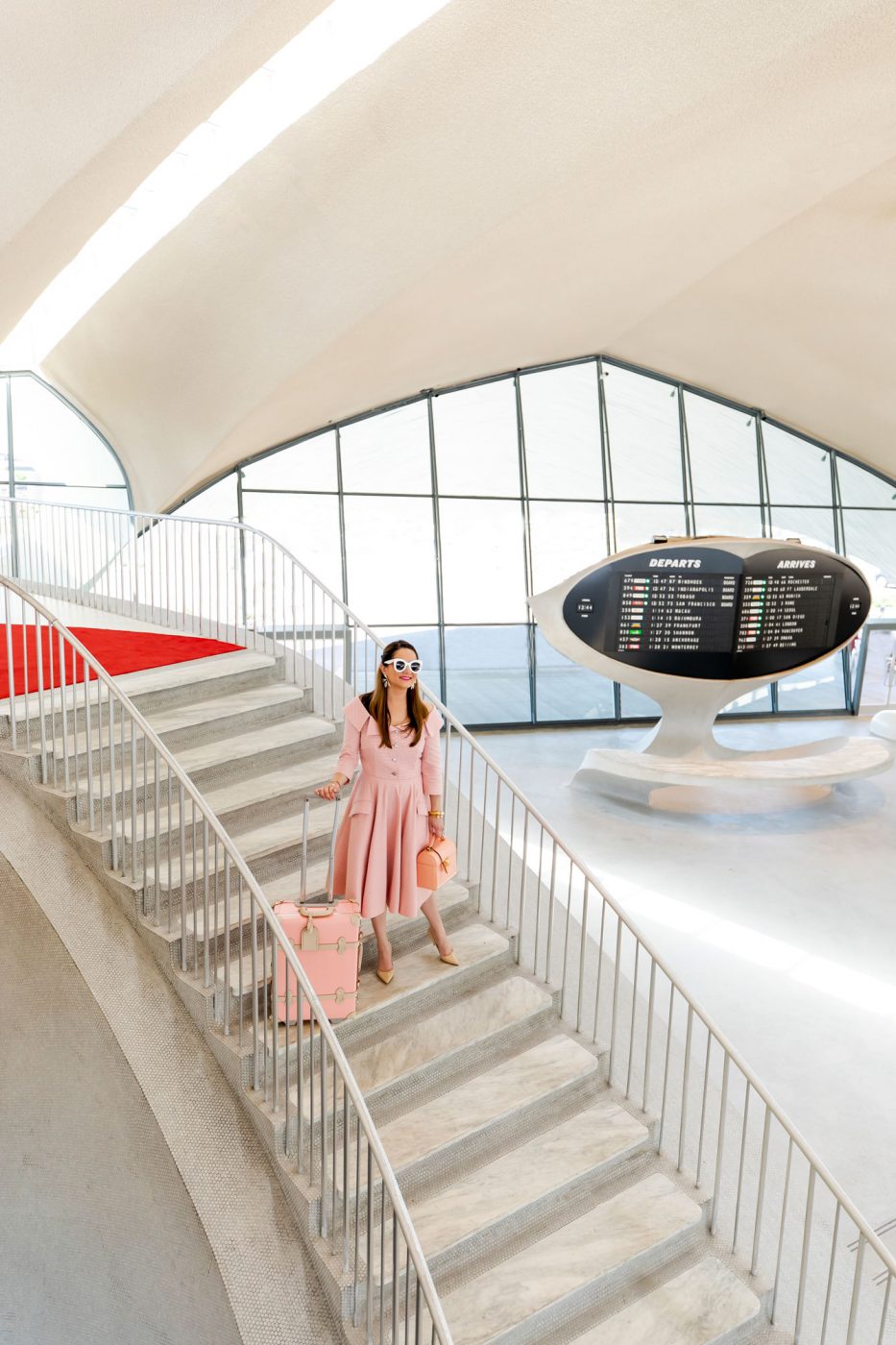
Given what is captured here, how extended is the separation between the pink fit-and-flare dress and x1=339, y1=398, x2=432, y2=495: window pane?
34.6ft

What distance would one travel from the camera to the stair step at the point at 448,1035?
3830 mm

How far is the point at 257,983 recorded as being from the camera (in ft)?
13.0

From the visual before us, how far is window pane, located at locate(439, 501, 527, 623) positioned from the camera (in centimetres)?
1446

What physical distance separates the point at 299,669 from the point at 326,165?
4887 millimetres

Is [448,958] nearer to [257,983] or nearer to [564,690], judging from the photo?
[257,983]

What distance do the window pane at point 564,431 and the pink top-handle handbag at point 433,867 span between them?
11387 mm

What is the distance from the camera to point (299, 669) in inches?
250

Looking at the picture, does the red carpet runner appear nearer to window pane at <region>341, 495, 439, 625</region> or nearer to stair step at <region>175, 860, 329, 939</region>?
stair step at <region>175, 860, 329, 939</region>

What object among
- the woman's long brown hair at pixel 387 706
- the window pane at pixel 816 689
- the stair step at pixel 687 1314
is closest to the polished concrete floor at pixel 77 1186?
the stair step at pixel 687 1314

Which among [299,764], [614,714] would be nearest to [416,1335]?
[299,764]

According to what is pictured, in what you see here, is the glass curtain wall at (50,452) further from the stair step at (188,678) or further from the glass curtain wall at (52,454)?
the stair step at (188,678)

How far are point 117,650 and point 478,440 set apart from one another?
9.35 meters

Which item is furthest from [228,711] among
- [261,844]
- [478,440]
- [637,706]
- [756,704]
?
[756,704]

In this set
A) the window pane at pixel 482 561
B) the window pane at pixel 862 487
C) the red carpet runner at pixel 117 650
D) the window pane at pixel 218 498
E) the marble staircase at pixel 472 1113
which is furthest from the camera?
the window pane at pixel 862 487
